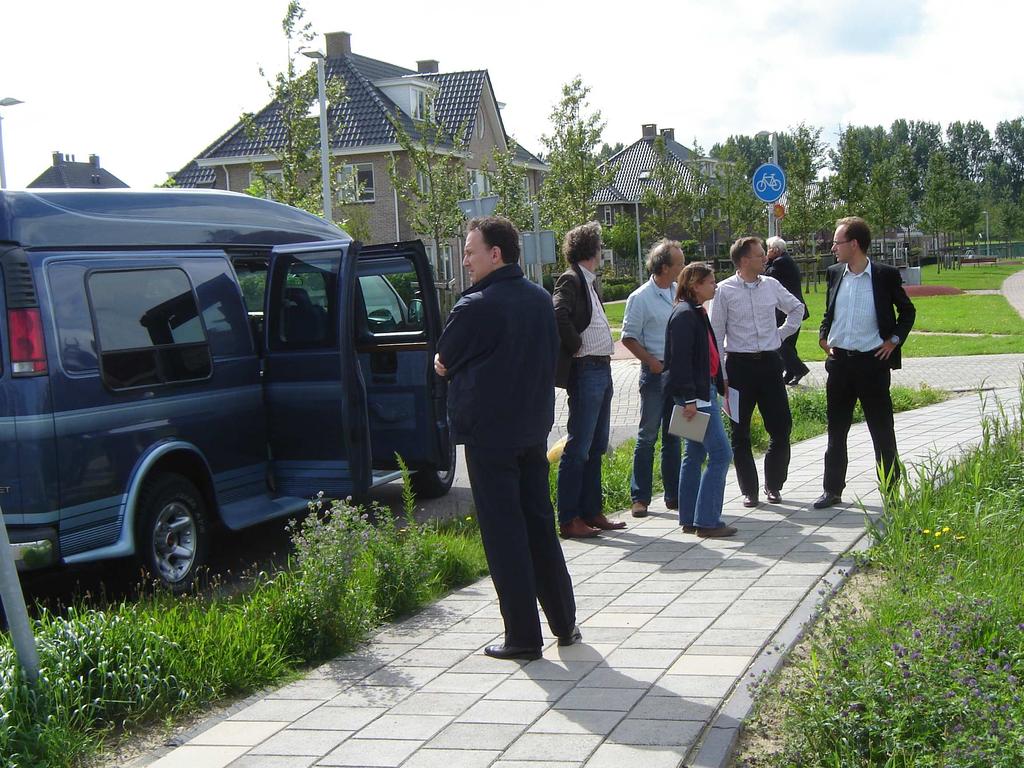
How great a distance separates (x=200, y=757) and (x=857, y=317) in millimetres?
5324

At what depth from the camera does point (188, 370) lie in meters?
7.70

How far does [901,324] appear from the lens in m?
7.92

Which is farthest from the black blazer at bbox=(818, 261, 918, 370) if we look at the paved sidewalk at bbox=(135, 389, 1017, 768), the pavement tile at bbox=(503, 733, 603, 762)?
the pavement tile at bbox=(503, 733, 603, 762)

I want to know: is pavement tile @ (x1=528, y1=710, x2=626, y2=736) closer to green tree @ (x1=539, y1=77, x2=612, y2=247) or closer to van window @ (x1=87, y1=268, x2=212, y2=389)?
van window @ (x1=87, y1=268, x2=212, y2=389)

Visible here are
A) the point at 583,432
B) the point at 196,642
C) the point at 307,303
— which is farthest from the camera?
the point at 307,303

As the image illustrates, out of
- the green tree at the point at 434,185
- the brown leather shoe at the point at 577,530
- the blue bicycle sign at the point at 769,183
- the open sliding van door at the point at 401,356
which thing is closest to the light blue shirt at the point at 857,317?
the brown leather shoe at the point at 577,530

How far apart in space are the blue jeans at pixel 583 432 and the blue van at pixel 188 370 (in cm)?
144

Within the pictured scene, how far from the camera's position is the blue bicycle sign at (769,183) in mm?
18328

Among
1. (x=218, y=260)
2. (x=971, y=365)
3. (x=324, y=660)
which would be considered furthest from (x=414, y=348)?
(x=971, y=365)

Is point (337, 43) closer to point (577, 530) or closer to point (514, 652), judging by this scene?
point (577, 530)

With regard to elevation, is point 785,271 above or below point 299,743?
above

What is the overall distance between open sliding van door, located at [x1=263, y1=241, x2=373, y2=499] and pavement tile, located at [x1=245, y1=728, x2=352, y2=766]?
386 centimetres

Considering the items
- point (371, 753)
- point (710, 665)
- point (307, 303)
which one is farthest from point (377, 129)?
point (371, 753)

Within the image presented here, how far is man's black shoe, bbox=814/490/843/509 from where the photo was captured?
8.27 meters
